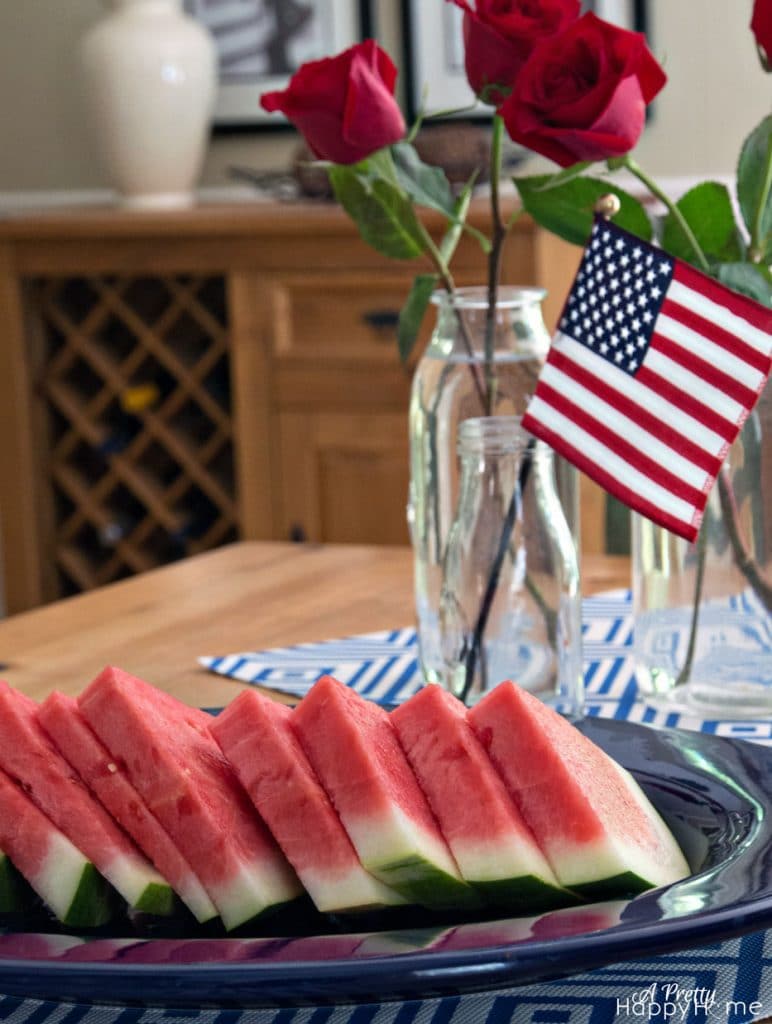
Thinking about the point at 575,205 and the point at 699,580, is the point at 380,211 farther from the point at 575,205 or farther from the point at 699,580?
the point at 699,580

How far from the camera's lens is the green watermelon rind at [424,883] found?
0.62m

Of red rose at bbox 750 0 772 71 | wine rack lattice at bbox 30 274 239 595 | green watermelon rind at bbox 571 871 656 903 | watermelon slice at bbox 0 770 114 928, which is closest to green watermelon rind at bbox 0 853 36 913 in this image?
watermelon slice at bbox 0 770 114 928

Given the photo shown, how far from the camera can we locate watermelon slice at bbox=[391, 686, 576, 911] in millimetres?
629

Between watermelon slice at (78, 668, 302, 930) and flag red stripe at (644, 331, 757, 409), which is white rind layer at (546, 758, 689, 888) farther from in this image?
flag red stripe at (644, 331, 757, 409)

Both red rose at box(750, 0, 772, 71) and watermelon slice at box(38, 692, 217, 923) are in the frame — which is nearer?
watermelon slice at box(38, 692, 217, 923)

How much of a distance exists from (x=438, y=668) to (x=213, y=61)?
91.6 inches

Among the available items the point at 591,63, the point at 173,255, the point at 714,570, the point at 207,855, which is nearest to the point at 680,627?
the point at 714,570

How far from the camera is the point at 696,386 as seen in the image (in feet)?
3.30

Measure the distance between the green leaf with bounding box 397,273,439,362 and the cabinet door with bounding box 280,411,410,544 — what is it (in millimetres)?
1765

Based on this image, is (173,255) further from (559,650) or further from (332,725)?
(332,725)

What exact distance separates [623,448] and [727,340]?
3.9 inches

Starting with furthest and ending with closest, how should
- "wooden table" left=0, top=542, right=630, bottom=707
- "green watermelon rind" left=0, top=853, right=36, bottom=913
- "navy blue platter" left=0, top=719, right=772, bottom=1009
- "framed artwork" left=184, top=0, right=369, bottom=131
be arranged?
1. "framed artwork" left=184, top=0, right=369, bottom=131
2. "wooden table" left=0, top=542, right=630, bottom=707
3. "green watermelon rind" left=0, top=853, right=36, bottom=913
4. "navy blue platter" left=0, top=719, right=772, bottom=1009

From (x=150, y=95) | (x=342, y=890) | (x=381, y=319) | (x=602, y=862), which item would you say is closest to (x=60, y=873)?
(x=342, y=890)

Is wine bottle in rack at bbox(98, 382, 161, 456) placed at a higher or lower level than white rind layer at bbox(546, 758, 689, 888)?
lower
